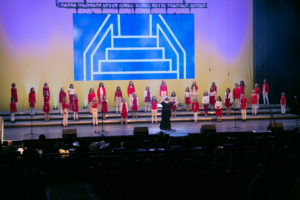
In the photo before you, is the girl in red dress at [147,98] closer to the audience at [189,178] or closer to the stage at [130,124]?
the stage at [130,124]

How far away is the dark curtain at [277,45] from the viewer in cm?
1862

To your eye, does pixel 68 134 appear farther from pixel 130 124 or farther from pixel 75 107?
pixel 130 124

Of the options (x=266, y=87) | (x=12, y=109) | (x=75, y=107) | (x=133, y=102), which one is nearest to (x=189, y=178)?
(x=133, y=102)

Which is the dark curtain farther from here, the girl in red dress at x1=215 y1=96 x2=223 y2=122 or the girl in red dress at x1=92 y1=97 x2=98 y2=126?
the girl in red dress at x1=92 y1=97 x2=98 y2=126

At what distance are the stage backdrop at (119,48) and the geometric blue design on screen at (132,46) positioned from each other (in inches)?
1.8

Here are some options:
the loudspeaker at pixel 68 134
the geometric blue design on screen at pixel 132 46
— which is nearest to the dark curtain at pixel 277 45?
the geometric blue design on screen at pixel 132 46

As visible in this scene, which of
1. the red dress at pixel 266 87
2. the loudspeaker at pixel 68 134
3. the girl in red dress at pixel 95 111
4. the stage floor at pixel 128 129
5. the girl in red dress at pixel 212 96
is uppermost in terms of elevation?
the red dress at pixel 266 87

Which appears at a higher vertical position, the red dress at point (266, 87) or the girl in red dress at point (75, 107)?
the red dress at point (266, 87)

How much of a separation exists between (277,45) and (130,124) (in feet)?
27.7

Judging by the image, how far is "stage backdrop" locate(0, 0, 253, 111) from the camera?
720 inches

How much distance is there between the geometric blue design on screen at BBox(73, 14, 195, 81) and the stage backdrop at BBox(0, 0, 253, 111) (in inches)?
1.8

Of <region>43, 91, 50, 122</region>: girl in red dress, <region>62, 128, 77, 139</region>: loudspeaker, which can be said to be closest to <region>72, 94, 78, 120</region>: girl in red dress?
<region>43, 91, 50, 122</region>: girl in red dress

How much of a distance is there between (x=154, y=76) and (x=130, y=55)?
1.54m

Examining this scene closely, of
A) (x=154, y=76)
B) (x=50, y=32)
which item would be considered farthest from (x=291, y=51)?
(x=50, y=32)
